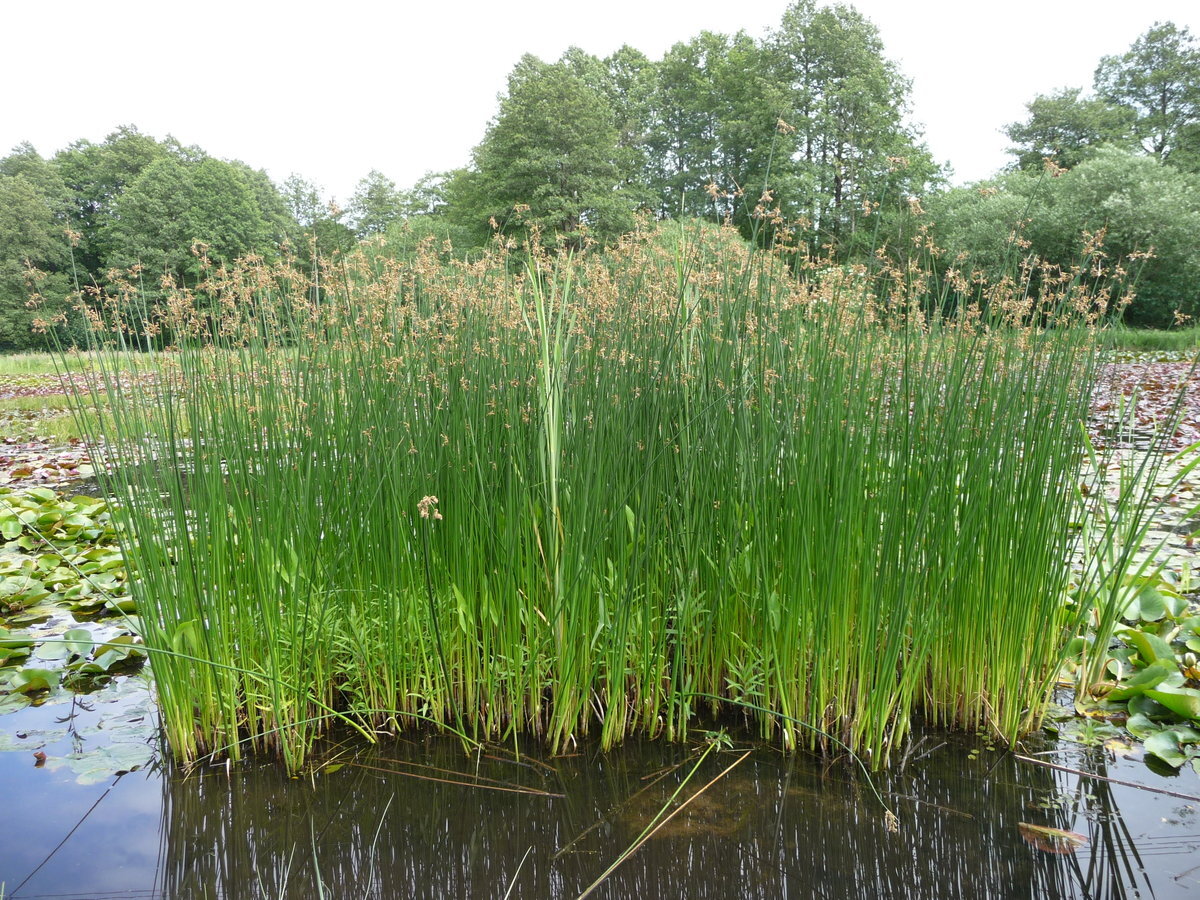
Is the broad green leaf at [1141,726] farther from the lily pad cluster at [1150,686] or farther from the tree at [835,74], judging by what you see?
the tree at [835,74]

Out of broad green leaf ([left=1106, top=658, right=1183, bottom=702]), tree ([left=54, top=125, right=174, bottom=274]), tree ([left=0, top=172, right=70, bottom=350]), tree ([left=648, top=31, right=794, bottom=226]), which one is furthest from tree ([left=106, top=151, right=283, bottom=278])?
broad green leaf ([left=1106, top=658, right=1183, bottom=702])

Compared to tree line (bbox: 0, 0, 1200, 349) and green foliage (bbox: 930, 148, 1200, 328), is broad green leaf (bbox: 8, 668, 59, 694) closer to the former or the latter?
tree line (bbox: 0, 0, 1200, 349)

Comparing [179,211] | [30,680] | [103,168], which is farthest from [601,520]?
[103,168]

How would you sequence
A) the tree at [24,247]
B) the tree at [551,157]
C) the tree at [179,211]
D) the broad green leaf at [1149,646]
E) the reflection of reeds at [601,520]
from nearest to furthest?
Answer: the reflection of reeds at [601,520]
the broad green leaf at [1149,646]
the tree at [179,211]
the tree at [551,157]
the tree at [24,247]

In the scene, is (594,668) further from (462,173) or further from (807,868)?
(462,173)

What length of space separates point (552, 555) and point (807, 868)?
3.30ft

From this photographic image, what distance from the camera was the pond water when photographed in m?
1.72

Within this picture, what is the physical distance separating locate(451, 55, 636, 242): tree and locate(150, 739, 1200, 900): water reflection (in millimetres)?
21545

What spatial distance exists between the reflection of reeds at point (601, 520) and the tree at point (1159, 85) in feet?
117

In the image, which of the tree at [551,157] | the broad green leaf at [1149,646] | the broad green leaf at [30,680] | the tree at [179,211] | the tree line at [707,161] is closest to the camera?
the broad green leaf at [1149,646]

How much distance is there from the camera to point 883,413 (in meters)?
2.21

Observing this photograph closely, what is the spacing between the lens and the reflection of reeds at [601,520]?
2.05 metres

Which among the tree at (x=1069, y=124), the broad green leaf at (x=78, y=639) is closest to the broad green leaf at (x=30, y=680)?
the broad green leaf at (x=78, y=639)

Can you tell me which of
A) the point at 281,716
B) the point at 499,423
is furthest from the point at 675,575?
the point at 281,716
